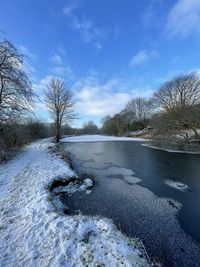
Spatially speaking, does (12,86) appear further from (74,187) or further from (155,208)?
(155,208)

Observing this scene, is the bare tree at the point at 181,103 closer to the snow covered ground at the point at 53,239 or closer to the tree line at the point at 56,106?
the tree line at the point at 56,106

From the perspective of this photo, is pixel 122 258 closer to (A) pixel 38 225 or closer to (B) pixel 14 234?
(A) pixel 38 225

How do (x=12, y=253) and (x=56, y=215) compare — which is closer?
(x=12, y=253)

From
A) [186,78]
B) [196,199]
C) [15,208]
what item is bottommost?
[196,199]

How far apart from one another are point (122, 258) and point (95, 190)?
333cm

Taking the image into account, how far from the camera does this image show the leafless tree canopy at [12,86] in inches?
318

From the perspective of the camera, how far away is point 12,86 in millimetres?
8930

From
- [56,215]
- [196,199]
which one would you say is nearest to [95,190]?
[56,215]

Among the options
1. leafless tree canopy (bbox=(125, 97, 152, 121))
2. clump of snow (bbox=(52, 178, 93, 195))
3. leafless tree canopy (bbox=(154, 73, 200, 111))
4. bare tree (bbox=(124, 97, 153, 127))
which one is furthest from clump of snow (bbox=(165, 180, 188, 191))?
leafless tree canopy (bbox=(125, 97, 152, 121))

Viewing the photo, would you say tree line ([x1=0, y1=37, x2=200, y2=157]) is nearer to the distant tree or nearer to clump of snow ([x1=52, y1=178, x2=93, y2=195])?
clump of snow ([x1=52, y1=178, x2=93, y2=195])

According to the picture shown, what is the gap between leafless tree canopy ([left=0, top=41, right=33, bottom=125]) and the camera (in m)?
8.09

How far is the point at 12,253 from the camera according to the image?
101 inches

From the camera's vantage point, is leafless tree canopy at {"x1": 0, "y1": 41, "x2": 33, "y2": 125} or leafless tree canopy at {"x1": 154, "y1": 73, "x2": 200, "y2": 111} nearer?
leafless tree canopy at {"x1": 0, "y1": 41, "x2": 33, "y2": 125}

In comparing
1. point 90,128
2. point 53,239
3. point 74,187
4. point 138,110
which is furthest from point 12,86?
point 90,128
